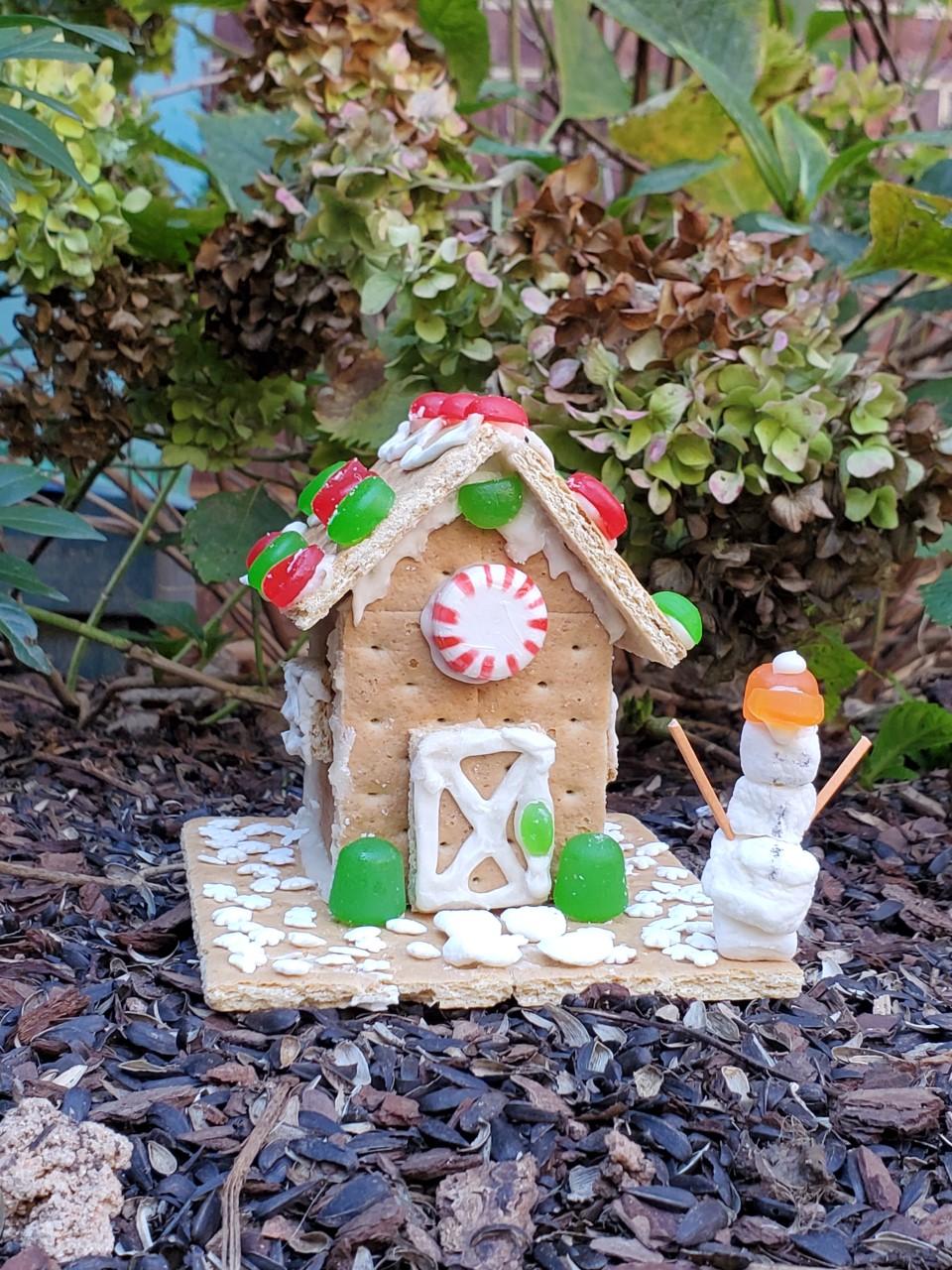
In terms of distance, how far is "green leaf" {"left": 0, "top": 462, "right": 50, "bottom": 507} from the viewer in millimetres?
1646

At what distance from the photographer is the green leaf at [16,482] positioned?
1.65 m

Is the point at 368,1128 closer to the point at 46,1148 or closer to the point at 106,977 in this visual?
the point at 46,1148

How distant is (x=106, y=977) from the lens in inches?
58.7

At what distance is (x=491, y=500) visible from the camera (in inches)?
61.1

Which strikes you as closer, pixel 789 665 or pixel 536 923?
pixel 789 665

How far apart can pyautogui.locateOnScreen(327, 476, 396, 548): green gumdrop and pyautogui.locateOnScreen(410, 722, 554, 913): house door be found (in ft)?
0.84

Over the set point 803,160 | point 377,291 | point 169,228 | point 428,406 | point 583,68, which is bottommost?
point 428,406

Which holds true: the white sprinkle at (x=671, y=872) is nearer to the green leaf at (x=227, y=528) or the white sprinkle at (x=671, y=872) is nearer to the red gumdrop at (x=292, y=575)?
the red gumdrop at (x=292, y=575)

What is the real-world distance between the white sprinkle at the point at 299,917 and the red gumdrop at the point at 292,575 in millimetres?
364

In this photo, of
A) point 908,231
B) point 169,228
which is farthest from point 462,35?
point 908,231

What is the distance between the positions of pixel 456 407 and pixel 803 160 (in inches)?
45.3

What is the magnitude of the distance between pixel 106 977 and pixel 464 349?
3.70ft

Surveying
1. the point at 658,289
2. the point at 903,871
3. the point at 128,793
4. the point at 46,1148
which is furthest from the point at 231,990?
the point at 658,289

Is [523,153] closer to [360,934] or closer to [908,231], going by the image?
[908,231]
